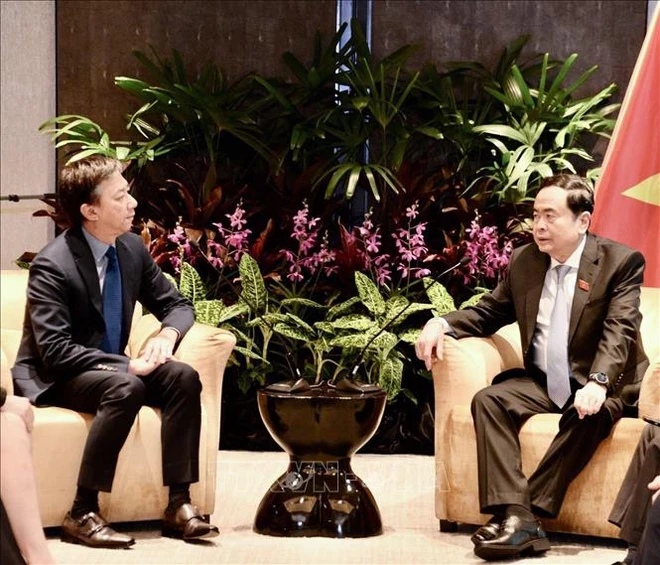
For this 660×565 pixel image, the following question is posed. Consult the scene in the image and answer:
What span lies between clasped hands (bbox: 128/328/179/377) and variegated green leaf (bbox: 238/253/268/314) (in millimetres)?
1155

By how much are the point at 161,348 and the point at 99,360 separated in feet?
0.76

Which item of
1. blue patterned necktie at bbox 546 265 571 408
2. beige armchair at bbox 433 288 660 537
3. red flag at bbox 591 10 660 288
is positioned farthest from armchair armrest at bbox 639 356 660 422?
red flag at bbox 591 10 660 288

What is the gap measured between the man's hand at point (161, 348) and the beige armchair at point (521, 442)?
2.94 feet

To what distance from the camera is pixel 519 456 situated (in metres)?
3.90

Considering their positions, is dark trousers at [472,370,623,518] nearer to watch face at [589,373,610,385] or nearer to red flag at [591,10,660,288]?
watch face at [589,373,610,385]

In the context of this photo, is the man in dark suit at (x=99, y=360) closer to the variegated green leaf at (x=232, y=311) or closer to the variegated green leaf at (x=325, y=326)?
the variegated green leaf at (x=232, y=311)

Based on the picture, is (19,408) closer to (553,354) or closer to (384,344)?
(553,354)

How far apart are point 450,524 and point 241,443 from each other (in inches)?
65.8

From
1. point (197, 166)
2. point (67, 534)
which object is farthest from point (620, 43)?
point (67, 534)

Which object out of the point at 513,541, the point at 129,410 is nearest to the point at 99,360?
the point at 129,410

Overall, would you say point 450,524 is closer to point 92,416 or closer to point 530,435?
point 530,435

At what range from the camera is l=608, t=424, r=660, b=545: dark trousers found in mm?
3447

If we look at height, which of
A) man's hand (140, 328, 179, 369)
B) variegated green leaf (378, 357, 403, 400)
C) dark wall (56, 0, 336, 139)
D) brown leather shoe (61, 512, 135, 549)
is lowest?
brown leather shoe (61, 512, 135, 549)

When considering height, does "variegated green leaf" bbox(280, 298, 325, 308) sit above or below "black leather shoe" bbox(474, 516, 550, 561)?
above
